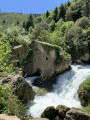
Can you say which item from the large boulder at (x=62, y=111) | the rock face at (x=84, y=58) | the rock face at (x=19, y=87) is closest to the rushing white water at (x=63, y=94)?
the rock face at (x=19, y=87)

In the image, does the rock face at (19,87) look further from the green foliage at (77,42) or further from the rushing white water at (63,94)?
the green foliage at (77,42)

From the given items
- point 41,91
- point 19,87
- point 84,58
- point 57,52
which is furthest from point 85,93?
point 84,58

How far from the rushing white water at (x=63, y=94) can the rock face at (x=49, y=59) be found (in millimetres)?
Answer: 1260

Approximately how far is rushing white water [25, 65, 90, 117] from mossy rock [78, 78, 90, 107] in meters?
0.61

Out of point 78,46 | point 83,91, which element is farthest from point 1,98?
point 78,46

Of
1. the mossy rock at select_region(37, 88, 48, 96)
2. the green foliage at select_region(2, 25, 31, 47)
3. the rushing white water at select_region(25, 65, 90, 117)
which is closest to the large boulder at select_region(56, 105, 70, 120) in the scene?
the rushing white water at select_region(25, 65, 90, 117)

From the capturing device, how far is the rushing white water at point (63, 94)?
41.7 ft

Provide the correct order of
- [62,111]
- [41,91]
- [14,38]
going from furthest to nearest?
[14,38]
[41,91]
[62,111]

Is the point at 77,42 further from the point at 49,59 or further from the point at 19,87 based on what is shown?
the point at 19,87

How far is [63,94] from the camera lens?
15.4 m

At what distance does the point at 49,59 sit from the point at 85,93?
7.87 meters

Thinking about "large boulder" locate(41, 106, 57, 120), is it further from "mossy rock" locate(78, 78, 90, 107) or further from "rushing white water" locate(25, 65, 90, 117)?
"mossy rock" locate(78, 78, 90, 107)

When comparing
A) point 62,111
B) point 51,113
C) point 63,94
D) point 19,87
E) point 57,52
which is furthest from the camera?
point 57,52

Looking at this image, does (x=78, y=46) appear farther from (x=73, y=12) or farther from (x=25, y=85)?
(x=73, y=12)
